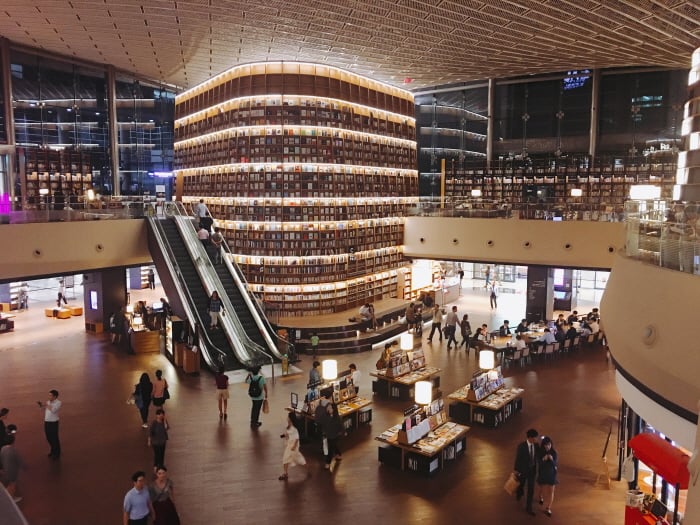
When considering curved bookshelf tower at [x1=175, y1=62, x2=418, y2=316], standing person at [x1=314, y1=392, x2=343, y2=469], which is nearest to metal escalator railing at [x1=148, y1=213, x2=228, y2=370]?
curved bookshelf tower at [x1=175, y1=62, x2=418, y2=316]

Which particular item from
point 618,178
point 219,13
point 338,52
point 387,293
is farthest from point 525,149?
point 219,13

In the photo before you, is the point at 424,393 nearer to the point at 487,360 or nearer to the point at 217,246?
the point at 487,360

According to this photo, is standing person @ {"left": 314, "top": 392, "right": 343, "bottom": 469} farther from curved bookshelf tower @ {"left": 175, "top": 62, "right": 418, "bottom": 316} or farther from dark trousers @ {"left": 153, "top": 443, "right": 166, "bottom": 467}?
curved bookshelf tower @ {"left": 175, "top": 62, "right": 418, "bottom": 316}

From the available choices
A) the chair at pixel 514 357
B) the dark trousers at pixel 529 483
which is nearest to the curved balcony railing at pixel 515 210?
the chair at pixel 514 357

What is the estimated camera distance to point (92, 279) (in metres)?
17.9

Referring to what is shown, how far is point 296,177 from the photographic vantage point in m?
17.2

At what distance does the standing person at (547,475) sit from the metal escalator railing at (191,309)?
7.69 m

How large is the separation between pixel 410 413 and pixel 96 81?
20262mm

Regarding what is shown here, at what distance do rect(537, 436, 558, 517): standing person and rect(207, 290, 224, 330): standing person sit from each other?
340 inches

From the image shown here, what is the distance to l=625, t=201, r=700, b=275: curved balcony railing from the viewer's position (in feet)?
19.9

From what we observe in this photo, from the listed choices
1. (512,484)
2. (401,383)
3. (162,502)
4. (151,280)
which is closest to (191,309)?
(401,383)

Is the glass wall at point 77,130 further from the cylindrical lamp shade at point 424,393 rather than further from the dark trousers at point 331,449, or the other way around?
the cylindrical lamp shade at point 424,393

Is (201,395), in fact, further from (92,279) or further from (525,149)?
(525,149)

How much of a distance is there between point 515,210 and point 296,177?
7550 mm
